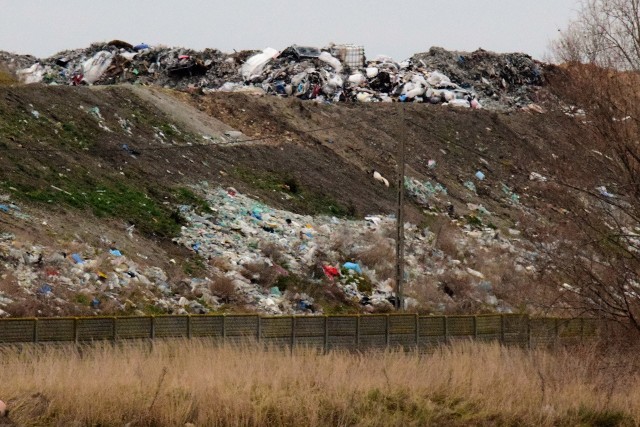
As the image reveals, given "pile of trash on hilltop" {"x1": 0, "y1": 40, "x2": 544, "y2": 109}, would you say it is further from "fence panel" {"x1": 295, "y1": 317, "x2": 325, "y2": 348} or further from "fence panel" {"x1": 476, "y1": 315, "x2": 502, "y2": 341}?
"fence panel" {"x1": 295, "y1": 317, "x2": 325, "y2": 348}

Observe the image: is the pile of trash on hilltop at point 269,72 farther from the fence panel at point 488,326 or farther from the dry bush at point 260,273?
the fence panel at point 488,326

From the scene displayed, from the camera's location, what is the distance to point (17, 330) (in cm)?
1706

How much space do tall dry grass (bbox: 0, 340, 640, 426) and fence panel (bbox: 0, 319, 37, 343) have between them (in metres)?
3.00

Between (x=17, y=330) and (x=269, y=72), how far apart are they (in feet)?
109

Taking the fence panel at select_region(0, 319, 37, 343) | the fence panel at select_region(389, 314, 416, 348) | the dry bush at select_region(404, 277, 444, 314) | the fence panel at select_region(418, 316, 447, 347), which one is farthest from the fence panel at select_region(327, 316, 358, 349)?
the dry bush at select_region(404, 277, 444, 314)

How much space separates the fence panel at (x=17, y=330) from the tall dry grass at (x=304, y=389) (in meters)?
3.00

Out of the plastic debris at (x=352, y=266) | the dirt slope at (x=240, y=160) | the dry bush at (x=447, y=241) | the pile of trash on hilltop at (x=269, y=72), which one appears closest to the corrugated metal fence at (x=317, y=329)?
the dirt slope at (x=240, y=160)

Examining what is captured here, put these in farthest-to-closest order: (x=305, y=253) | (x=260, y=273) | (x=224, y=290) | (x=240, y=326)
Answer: (x=305, y=253) < (x=260, y=273) < (x=224, y=290) < (x=240, y=326)

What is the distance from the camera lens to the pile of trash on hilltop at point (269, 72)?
48031mm

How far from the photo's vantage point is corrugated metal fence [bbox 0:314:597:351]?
1728 cm

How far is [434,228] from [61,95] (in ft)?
42.7

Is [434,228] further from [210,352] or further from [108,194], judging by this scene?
[210,352]

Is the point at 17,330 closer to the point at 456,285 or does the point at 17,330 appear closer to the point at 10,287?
the point at 10,287

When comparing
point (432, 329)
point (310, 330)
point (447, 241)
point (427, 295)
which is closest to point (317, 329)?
point (310, 330)
